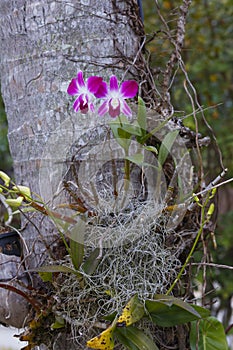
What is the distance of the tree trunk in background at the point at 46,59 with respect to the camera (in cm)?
111

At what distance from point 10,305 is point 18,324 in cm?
5

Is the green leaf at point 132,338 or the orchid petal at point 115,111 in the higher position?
the orchid petal at point 115,111

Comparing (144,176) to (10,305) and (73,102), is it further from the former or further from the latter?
(10,305)

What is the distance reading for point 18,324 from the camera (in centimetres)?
104

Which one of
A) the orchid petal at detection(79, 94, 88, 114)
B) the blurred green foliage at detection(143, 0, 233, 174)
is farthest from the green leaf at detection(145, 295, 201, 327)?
the blurred green foliage at detection(143, 0, 233, 174)

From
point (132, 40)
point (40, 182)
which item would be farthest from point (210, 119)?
point (40, 182)

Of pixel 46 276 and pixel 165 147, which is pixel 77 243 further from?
pixel 165 147

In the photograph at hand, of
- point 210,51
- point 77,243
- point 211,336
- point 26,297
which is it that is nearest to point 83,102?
point 77,243

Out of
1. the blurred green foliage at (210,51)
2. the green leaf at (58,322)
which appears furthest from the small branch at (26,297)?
the blurred green foliage at (210,51)

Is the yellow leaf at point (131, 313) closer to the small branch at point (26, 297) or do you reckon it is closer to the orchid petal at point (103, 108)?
the small branch at point (26, 297)

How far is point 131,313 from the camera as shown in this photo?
0.92 meters

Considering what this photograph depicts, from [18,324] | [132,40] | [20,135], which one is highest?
[132,40]

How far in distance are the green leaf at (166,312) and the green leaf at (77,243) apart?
14cm

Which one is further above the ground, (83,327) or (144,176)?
(144,176)
